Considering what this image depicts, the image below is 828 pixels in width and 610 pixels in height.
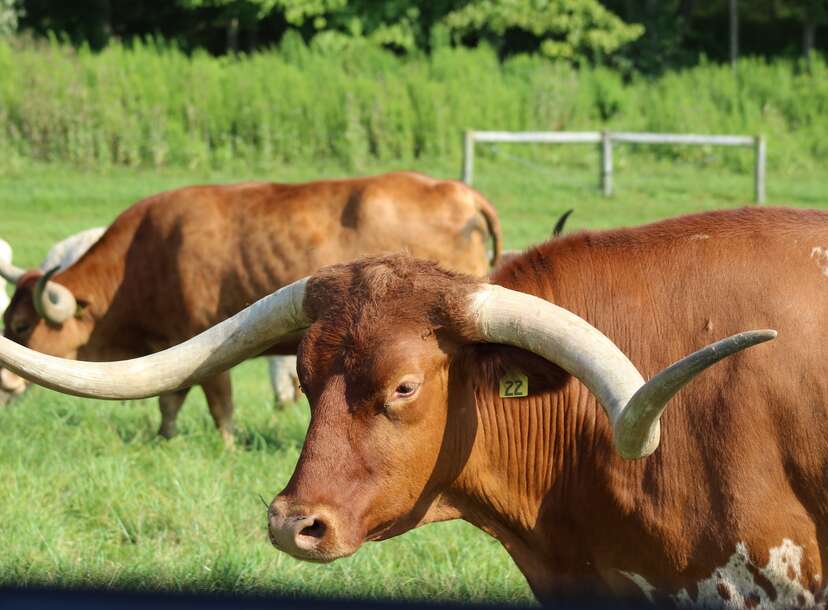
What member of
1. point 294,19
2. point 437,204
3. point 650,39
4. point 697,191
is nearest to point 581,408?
point 437,204

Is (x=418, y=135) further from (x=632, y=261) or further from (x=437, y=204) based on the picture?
(x=632, y=261)

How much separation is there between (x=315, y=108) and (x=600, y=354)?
66.7 feet

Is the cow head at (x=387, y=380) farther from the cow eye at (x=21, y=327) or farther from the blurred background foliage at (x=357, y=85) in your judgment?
the blurred background foliage at (x=357, y=85)

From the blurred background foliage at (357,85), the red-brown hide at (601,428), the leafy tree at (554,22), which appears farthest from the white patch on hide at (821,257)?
the leafy tree at (554,22)

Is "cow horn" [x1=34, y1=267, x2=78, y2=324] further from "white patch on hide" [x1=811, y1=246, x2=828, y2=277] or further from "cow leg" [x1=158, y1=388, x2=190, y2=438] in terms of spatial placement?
"white patch on hide" [x1=811, y1=246, x2=828, y2=277]

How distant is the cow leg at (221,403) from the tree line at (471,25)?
20.9 meters

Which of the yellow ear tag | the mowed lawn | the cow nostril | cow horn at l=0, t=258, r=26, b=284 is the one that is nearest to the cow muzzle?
the cow nostril

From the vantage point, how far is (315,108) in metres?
23.5

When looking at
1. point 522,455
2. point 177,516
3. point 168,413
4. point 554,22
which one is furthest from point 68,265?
point 554,22

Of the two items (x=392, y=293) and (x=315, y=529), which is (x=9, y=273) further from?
(x=315, y=529)

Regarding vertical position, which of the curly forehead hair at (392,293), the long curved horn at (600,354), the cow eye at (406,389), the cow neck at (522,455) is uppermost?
the curly forehead hair at (392,293)

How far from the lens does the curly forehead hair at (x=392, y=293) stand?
3.89m

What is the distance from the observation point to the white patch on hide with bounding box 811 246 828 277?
400 cm

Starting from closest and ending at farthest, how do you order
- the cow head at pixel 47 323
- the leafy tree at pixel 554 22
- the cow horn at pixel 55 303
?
1. the cow horn at pixel 55 303
2. the cow head at pixel 47 323
3. the leafy tree at pixel 554 22
